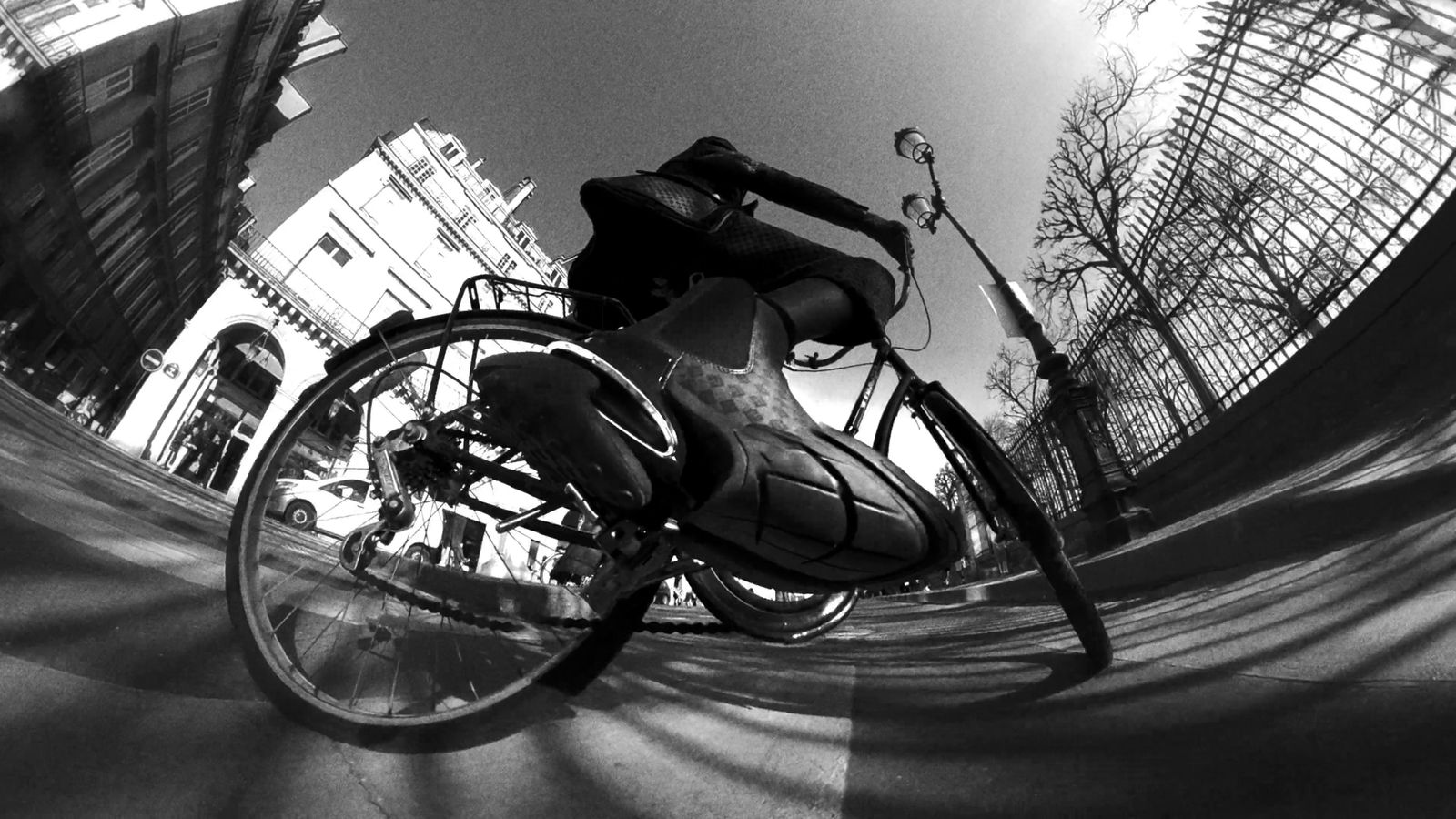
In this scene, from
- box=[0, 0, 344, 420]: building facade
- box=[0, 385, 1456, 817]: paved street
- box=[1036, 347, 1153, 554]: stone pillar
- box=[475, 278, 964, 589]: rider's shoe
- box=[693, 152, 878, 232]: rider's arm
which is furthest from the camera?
box=[1036, 347, 1153, 554]: stone pillar

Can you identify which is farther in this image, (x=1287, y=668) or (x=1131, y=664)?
(x=1131, y=664)

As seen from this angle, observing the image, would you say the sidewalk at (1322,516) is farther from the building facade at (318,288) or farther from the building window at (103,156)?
the building window at (103,156)

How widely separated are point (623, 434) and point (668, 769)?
597 millimetres

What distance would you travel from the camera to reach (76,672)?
0.86 m

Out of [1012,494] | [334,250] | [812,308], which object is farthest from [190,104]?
[334,250]

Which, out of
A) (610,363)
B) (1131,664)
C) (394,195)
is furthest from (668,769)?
(394,195)

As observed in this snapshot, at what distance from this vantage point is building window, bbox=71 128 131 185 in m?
4.55

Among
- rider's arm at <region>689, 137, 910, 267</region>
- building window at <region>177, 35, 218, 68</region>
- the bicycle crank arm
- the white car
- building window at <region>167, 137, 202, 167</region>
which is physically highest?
building window at <region>177, 35, 218, 68</region>

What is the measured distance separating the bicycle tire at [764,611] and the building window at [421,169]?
27.8 metres

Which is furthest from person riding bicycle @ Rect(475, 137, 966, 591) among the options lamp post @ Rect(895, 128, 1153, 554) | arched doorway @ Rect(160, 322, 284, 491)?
arched doorway @ Rect(160, 322, 284, 491)

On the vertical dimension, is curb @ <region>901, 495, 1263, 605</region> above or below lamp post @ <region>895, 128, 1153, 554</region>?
below

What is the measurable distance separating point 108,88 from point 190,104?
93.3 inches

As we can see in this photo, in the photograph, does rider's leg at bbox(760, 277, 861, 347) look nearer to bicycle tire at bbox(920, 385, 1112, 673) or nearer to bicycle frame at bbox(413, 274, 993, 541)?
bicycle frame at bbox(413, 274, 993, 541)

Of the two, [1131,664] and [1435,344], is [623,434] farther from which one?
[1435,344]
